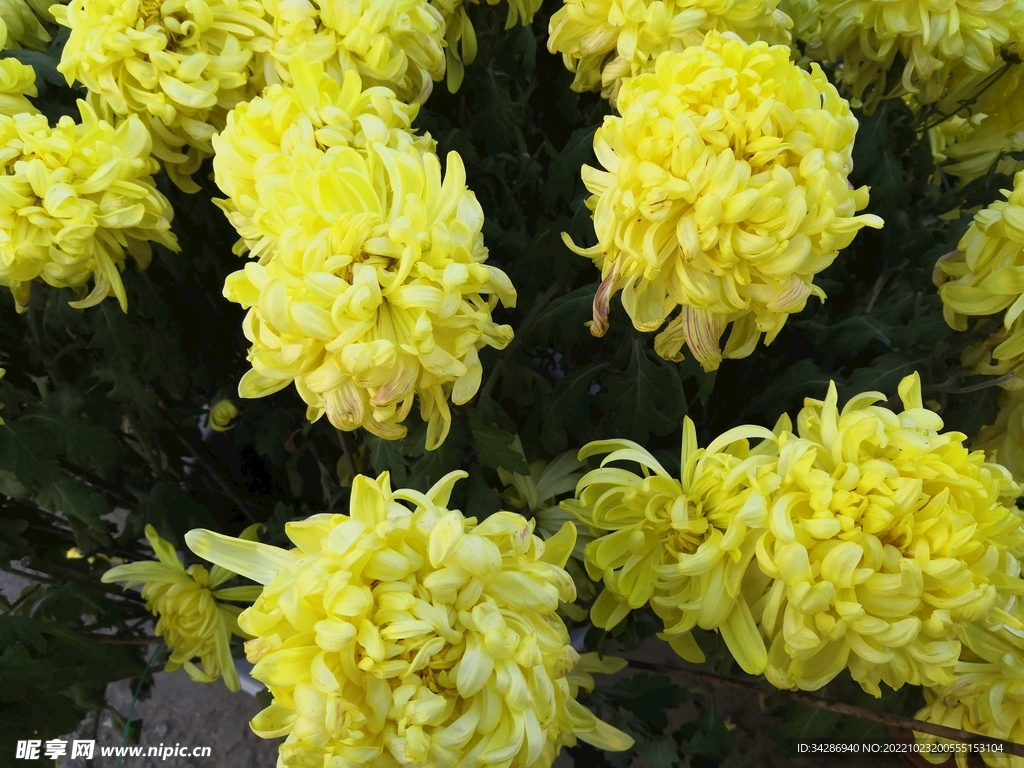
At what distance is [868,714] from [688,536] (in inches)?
6.0

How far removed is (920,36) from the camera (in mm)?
485

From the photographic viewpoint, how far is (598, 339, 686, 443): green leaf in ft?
1.54

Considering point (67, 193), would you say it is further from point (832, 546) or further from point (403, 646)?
point (832, 546)

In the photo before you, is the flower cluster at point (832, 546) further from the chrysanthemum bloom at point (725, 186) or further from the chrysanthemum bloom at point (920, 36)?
the chrysanthemum bloom at point (920, 36)

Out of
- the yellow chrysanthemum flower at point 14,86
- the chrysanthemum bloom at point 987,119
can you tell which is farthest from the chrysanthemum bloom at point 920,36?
the yellow chrysanthemum flower at point 14,86

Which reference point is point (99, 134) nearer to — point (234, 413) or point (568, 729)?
point (234, 413)

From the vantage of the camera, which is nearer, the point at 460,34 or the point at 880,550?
the point at 880,550

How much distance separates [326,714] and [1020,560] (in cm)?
40

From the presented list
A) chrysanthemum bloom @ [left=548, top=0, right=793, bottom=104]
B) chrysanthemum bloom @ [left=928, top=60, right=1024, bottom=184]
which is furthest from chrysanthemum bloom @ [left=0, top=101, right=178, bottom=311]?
chrysanthemum bloom @ [left=928, top=60, right=1024, bottom=184]

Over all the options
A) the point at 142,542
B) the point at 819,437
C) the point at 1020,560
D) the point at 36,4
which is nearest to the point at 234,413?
Result: the point at 142,542

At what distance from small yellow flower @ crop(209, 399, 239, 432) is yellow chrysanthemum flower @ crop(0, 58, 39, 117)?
259 millimetres

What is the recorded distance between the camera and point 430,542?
0.27 metres

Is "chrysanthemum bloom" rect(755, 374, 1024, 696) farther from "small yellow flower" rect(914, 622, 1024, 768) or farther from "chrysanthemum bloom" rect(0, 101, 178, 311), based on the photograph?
"chrysanthemum bloom" rect(0, 101, 178, 311)

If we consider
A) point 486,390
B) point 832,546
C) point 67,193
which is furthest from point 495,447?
point 67,193
